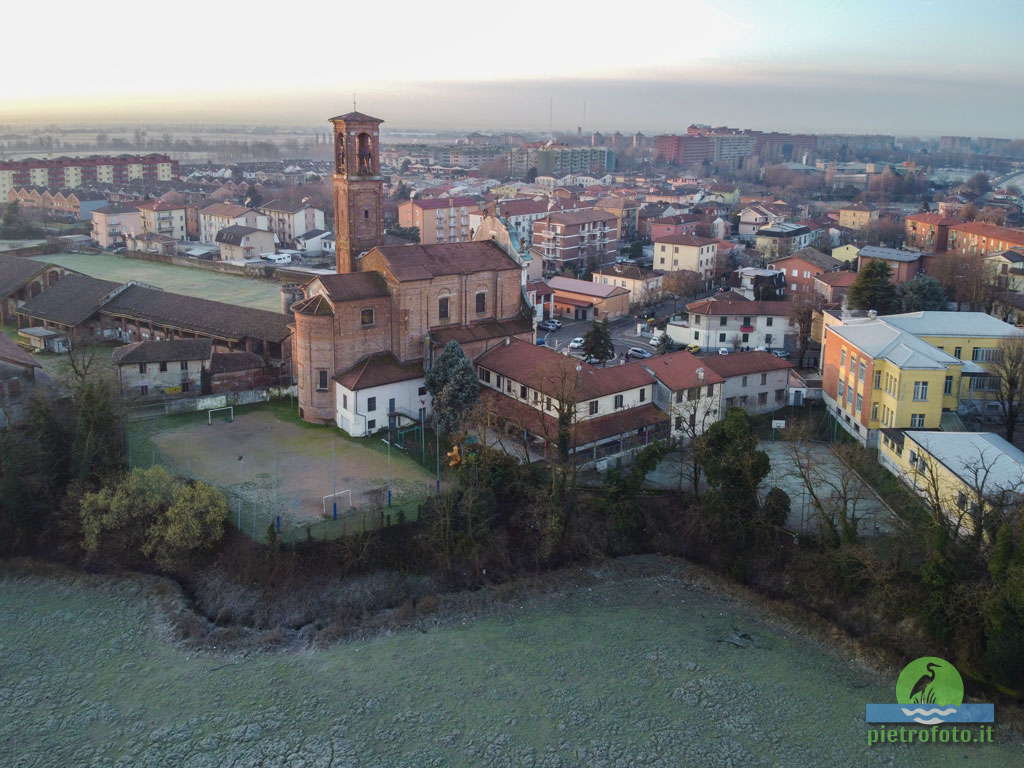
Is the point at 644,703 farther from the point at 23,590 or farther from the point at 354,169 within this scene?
the point at 354,169

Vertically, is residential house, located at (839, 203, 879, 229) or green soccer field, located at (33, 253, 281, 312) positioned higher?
residential house, located at (839, 203, 879, 229)

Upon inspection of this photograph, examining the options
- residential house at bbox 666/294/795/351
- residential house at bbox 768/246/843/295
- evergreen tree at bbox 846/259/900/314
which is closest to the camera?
evergreen tree at bbox 846/259/900/314

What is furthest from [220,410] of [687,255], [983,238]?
[983,238]

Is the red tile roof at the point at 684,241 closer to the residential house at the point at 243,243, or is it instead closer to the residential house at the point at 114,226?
the residential house at the point at 243,243

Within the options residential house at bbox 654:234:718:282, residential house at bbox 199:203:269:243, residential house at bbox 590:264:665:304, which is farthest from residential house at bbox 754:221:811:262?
residential house at bbox 199:203:269:243

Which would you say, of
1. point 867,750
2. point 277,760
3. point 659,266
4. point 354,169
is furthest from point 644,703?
point 659,266

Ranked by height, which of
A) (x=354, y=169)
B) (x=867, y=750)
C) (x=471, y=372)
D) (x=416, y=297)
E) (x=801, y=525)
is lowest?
(x=867, y=750)

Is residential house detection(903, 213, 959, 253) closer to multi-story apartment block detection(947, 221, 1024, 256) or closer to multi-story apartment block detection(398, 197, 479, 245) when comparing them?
multi-story apartment block detection(947, 221, 1024, 256)
